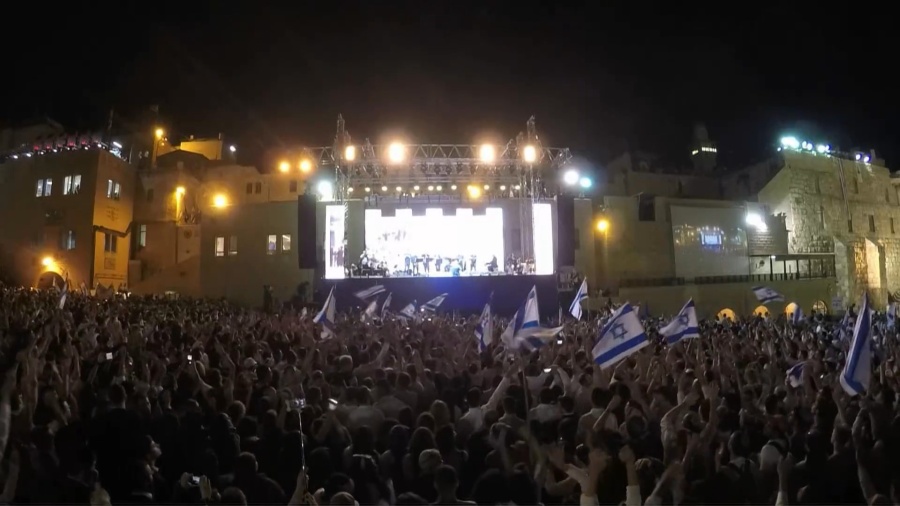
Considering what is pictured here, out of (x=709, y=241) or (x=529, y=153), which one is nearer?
(x=529, y=153)

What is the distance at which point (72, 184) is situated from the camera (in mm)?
32469

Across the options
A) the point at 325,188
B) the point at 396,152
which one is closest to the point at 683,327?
the point at 396,152

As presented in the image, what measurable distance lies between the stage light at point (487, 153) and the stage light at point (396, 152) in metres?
3.24

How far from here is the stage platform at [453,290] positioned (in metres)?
24.3

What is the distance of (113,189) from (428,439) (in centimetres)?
3568

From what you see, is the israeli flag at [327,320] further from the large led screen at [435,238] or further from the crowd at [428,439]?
the large led screen at [435,238]

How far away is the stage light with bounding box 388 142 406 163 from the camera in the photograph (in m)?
24.8

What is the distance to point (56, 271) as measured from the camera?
104 feet

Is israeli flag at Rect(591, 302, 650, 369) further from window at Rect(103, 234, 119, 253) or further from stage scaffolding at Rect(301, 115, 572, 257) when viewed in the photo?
window at Rect(103, 234, 119, 253)

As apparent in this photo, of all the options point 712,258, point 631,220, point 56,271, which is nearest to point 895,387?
point 631,220

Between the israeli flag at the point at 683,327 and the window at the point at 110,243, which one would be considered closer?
the israeli flag at the point at 683,327

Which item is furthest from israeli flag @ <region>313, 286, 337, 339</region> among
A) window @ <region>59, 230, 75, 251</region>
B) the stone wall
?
the stone wall

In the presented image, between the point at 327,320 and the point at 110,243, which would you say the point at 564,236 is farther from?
the point at 110,243

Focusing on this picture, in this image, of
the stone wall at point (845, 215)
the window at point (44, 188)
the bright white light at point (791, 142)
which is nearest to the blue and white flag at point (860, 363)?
the window at point (44, 188)
